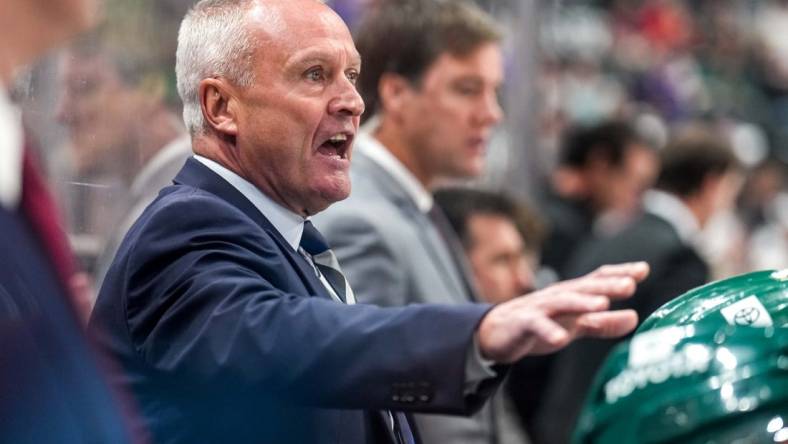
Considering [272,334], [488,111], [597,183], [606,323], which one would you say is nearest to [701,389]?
[606,323]

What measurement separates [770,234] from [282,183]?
7.72 meters

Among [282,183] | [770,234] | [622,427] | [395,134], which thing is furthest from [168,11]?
[770,234]

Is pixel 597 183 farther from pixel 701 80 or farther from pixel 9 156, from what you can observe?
pixel 9 156

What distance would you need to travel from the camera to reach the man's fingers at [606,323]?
1.51m

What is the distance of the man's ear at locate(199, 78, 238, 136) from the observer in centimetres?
197

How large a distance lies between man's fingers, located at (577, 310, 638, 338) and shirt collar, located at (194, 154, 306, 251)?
521 mm

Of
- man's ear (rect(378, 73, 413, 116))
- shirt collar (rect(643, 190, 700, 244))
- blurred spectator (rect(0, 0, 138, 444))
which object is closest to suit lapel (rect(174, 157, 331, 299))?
blurred spectator (rect(0, 0, 138, 444))

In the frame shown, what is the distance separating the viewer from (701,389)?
155 centimetres

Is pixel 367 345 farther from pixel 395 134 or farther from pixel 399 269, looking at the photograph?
pixel 395 134

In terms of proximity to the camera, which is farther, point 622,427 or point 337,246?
point 337,246

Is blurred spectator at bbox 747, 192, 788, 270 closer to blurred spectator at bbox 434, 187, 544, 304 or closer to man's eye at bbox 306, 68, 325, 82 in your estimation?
blurred spectator at bbox 434, 187, 544, 304

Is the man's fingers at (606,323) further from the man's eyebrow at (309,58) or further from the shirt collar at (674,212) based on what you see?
the shirt collar at (674,212)

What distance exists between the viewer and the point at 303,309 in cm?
160

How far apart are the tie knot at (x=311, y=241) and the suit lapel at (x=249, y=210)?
64 millimetres
